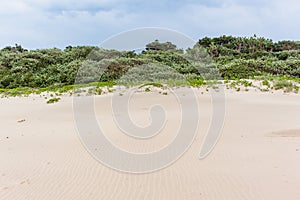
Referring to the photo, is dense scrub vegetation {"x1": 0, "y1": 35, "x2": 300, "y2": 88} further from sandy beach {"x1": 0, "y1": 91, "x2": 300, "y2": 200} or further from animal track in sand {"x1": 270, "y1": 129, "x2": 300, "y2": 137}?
animal track in sand {"x1": 270, "y1": 129, "x2": 300, "y2": 137}

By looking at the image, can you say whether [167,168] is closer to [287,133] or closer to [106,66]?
[287,133]

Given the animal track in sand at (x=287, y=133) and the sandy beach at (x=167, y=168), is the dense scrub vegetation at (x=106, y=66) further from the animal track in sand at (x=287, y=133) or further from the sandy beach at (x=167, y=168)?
the animal track in sand at (x=287, y=133)

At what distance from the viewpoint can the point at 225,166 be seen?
462 cm

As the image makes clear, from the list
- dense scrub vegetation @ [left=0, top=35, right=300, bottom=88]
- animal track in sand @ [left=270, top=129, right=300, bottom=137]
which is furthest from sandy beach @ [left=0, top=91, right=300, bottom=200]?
dense scrub vegetation @ [left=0, top=35, right=300, bottom=88]

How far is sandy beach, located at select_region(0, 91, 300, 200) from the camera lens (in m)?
3.77

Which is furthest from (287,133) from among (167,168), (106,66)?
(106,66)

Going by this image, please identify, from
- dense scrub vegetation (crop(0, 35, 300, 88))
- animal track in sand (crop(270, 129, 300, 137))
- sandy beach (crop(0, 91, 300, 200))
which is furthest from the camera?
dense scrub vegetation (crop(0, 35, 300, 88))

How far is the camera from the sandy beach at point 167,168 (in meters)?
3.77

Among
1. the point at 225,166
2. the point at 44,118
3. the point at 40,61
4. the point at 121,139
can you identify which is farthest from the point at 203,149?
the point at 40,61

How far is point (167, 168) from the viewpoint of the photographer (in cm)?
469

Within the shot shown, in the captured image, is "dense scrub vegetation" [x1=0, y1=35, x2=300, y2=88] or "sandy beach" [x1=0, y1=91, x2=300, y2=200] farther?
"dense scrub vegetation" [x1=0, y1=35, x2=300, y2=88]

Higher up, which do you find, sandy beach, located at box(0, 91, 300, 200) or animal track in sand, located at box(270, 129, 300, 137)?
animal track in sand, located at box(270, 129, 300, 137)

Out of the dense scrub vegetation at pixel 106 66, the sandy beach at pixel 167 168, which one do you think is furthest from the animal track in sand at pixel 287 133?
the dense scrub vegetation at pixel 106 66

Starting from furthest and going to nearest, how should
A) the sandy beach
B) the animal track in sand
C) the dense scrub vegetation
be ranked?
the dense scrub vegetation → the animal track in sand → the sandy beach
